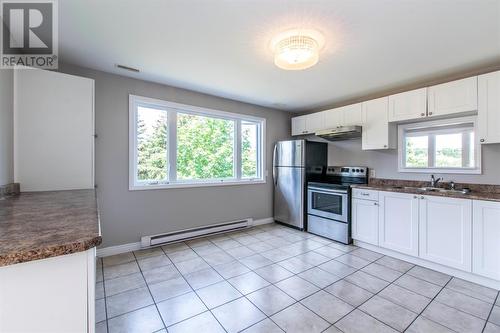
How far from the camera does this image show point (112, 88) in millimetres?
2820

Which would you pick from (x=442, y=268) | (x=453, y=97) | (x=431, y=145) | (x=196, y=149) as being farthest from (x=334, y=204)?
(x=196, y=149)

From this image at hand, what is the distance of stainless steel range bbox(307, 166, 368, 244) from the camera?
331 centimetres

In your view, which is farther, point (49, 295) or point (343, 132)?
point (343, 132)

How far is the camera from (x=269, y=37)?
192 centimetres

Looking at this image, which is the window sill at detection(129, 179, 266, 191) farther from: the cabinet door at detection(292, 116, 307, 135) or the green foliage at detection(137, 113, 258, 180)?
the cabinet door at detection(292, 116, 307, 135)

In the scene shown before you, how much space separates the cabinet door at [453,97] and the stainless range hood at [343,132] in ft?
2.97

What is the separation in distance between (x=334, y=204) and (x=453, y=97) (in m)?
1.97

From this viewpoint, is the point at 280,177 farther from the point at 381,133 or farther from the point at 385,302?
the point at 385,302

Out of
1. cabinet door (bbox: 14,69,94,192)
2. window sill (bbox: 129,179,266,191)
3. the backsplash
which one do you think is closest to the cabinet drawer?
the backsplash

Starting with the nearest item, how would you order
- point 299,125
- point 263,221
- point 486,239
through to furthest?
1. point 486,239
2. point 263,221
3. point 299,125

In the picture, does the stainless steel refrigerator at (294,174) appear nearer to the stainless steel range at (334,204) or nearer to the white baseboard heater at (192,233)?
the stainless steel range at (334,204)

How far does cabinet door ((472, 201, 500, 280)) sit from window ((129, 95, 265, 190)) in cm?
297

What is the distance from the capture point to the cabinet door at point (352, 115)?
346cm

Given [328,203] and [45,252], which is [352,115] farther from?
[45,252]
